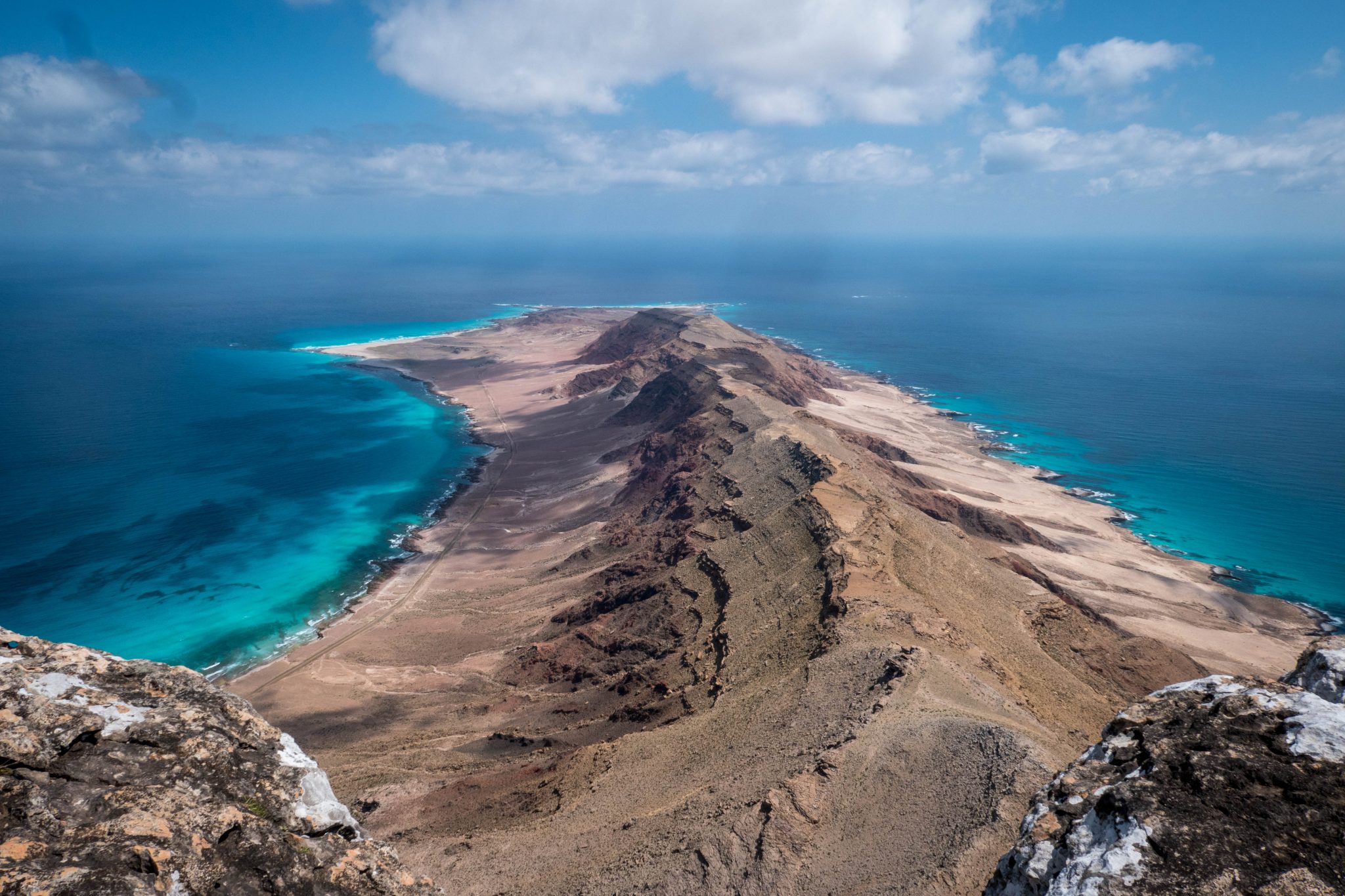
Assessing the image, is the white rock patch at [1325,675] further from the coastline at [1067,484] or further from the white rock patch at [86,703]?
the coastline at [1067,484]

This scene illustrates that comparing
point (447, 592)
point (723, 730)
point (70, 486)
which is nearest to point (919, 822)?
point (723, 730)

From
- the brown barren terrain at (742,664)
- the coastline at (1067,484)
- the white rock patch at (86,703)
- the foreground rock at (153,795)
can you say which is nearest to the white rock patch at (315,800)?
the foreground rock at (153,795)

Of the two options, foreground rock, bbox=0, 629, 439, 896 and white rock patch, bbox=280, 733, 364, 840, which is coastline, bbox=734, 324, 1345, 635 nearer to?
white rock patch, bbox=280, 733, 364, 840

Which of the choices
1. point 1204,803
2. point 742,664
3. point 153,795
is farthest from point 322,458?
point 1204,803

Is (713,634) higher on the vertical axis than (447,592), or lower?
higher

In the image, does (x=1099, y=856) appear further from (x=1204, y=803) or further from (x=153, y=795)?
(x=153, y=795)

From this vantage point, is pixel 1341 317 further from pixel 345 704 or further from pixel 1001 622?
pixel 345 704

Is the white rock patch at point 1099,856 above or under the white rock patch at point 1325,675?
under
